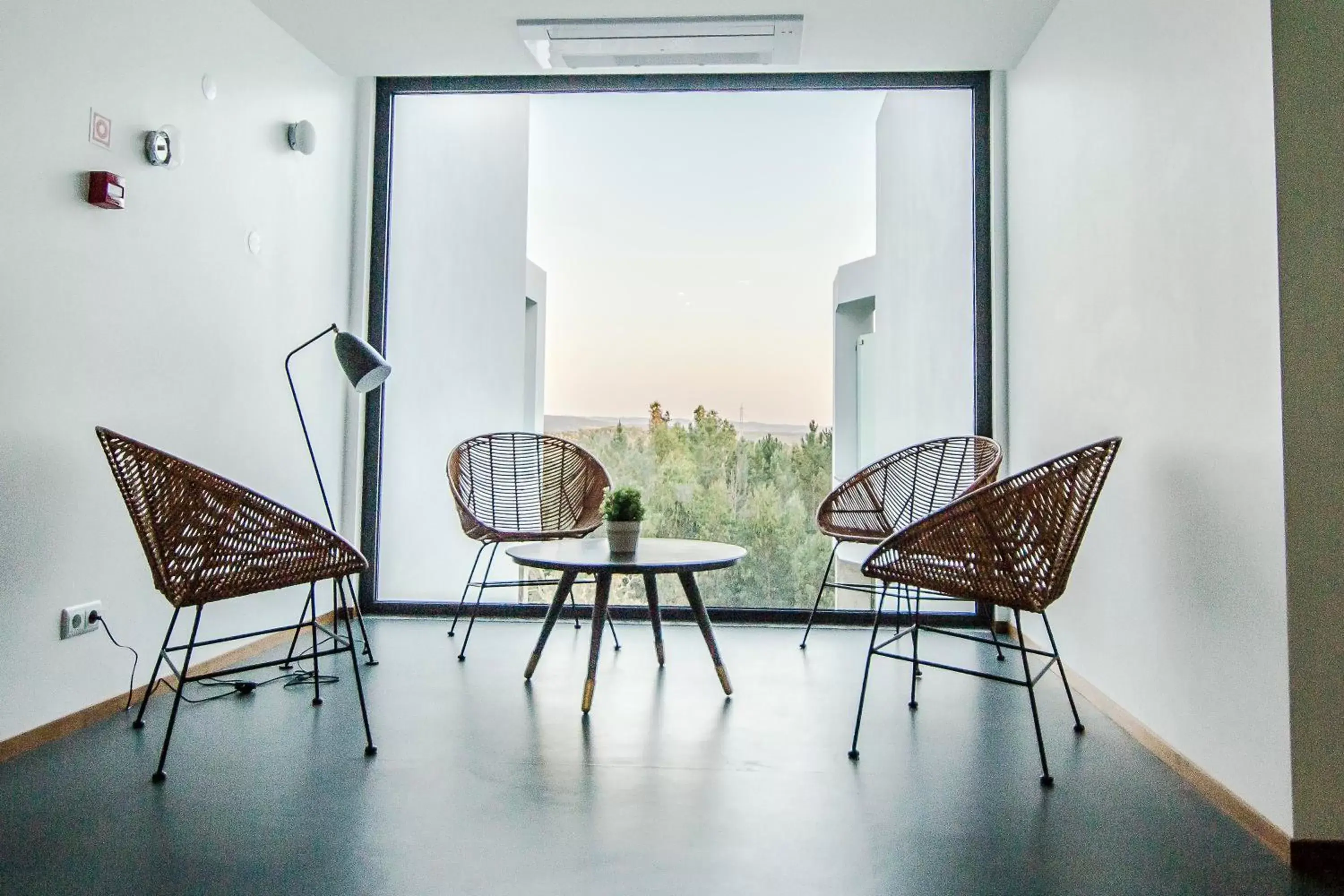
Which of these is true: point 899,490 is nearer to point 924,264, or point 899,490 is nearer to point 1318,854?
point 924,264

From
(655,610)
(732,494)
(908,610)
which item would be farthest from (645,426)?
(908,610)

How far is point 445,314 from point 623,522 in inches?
77.5

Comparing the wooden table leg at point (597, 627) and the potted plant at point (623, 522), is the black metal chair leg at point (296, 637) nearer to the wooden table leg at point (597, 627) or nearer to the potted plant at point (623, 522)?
the wooden table leg at point (597, 627)

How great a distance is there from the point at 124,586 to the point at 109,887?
135cm

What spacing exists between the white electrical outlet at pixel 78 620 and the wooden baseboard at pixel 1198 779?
9.78 feet

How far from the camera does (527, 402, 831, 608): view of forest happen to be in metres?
4.13

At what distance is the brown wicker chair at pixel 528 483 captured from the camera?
154 inches

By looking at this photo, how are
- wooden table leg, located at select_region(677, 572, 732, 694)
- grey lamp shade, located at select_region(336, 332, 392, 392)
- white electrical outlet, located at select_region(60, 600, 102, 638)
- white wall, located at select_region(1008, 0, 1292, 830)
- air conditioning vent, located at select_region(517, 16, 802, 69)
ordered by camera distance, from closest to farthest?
white wall, located at select_region(1008, 0, 1292, 830), white electrical outlet, located at select_region(60, 600, 102, 638), wooden table leg, located at select_region(677, 572, 732, 694), grey lamp shade, located at select_region(336, 332, 392, 392), air conditioning vent, located at select_region(517, 16, 802, 69)

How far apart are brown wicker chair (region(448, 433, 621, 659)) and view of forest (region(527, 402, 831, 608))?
162mm

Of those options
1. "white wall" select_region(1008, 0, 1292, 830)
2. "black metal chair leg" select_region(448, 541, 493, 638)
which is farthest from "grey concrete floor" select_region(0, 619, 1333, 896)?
"black metal chair leg" select_region(448, 541, 493, 638)

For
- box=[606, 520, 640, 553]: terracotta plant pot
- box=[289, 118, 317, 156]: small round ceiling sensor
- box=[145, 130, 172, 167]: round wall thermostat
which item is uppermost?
box=[289, 118, 317, 156]: small round ceiling sensor

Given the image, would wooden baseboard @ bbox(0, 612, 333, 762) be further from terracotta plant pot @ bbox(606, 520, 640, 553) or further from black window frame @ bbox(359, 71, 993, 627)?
terracotta plant pot @ bbox(606, 520, 640, 553)

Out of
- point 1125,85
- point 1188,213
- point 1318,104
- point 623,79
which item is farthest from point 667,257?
point 1318,104

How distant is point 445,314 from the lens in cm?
437
